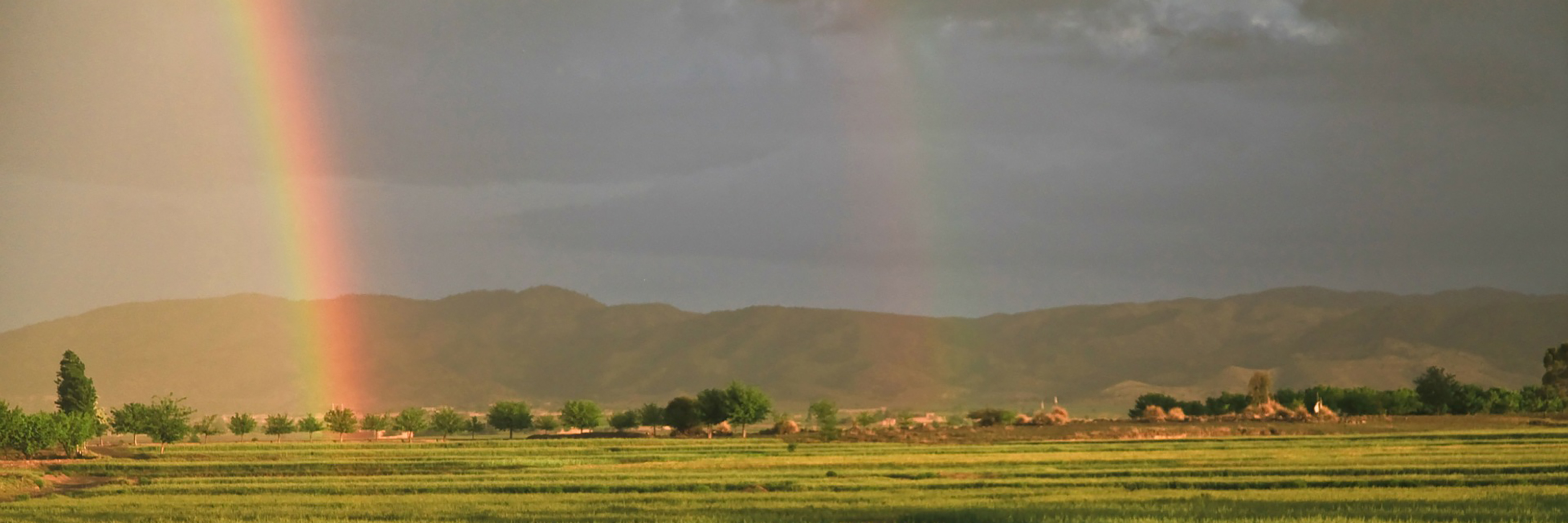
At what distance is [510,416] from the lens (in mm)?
125812

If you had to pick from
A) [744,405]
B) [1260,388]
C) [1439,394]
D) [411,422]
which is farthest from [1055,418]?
[411,422]

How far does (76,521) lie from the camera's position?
3681 cm

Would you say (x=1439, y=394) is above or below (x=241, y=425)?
above

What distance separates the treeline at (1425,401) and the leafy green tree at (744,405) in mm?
31981

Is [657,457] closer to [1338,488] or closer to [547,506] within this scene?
[547,506]

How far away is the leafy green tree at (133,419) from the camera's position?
99312 millimetres

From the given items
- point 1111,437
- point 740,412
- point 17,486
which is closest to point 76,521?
point 17,486

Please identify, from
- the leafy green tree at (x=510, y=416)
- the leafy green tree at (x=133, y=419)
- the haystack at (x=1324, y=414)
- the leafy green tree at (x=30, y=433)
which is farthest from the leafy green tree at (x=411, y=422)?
the haystack at (x=1324, y=414)

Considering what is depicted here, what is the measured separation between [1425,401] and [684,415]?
209 ft

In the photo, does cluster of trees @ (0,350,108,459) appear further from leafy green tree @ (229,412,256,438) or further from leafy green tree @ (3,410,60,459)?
leafy green tree @ (229,412,256,438)

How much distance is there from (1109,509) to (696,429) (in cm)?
8703

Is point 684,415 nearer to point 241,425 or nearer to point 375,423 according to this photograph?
point 375,423

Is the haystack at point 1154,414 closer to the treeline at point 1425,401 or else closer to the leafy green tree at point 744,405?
the treeline at point 1425,401

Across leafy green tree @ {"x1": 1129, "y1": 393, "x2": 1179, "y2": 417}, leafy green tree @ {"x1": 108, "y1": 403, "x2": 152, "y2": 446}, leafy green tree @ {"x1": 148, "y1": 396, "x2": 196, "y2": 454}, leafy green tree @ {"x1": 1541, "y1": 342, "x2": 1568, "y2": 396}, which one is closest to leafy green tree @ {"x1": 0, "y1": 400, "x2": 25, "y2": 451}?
leafy green tree @ {"x1": 148, "y1": 396, "x2": 196, "y2": 454}
